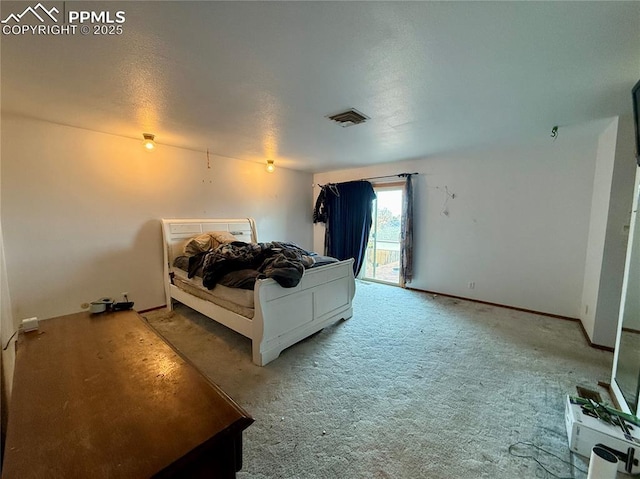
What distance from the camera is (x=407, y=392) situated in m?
1.92

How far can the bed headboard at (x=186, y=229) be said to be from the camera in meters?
3.50

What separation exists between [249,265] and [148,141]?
2.08 m

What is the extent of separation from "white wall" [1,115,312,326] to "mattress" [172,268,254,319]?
0.81 metres

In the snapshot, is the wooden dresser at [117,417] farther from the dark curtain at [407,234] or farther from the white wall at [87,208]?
the dark curtain at [407,234]

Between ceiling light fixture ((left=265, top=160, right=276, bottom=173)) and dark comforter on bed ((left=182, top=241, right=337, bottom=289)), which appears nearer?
dark comforter on bed ((left=182, top=241, right=337, bottom=289))

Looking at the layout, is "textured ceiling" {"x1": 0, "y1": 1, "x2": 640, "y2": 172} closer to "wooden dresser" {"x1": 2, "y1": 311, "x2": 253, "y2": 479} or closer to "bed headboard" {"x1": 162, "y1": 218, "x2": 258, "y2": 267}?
"bed headboard" {"x1": 162, "y1": 218, "x2": 258, "y2": 267}

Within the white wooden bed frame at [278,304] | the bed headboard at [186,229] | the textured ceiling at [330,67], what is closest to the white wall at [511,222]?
the textured ceiling at [330,67]

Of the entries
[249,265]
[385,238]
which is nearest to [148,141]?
[249,265]

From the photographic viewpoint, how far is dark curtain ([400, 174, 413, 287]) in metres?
4.31

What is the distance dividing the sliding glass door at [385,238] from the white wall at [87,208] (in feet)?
9.46

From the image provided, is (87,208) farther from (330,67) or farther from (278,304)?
(330,67)

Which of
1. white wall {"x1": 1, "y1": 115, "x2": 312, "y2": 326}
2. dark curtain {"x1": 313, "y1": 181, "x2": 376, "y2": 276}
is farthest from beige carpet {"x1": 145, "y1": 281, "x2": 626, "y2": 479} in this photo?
dark curtain {"x1": 313, "y1": 181, "x2": 376, "y2": 276}

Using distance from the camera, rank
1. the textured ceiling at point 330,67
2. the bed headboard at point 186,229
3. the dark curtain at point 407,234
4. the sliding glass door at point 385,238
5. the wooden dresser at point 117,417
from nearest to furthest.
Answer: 1. the wooden dresser at point 117,417
2. the textured ceiling at point 330,67
3. the bed headboard at point 186,229
4. the dark curtain at point 407,234
5. the sliding glass door at point 385,238

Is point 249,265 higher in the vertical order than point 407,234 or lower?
lower
